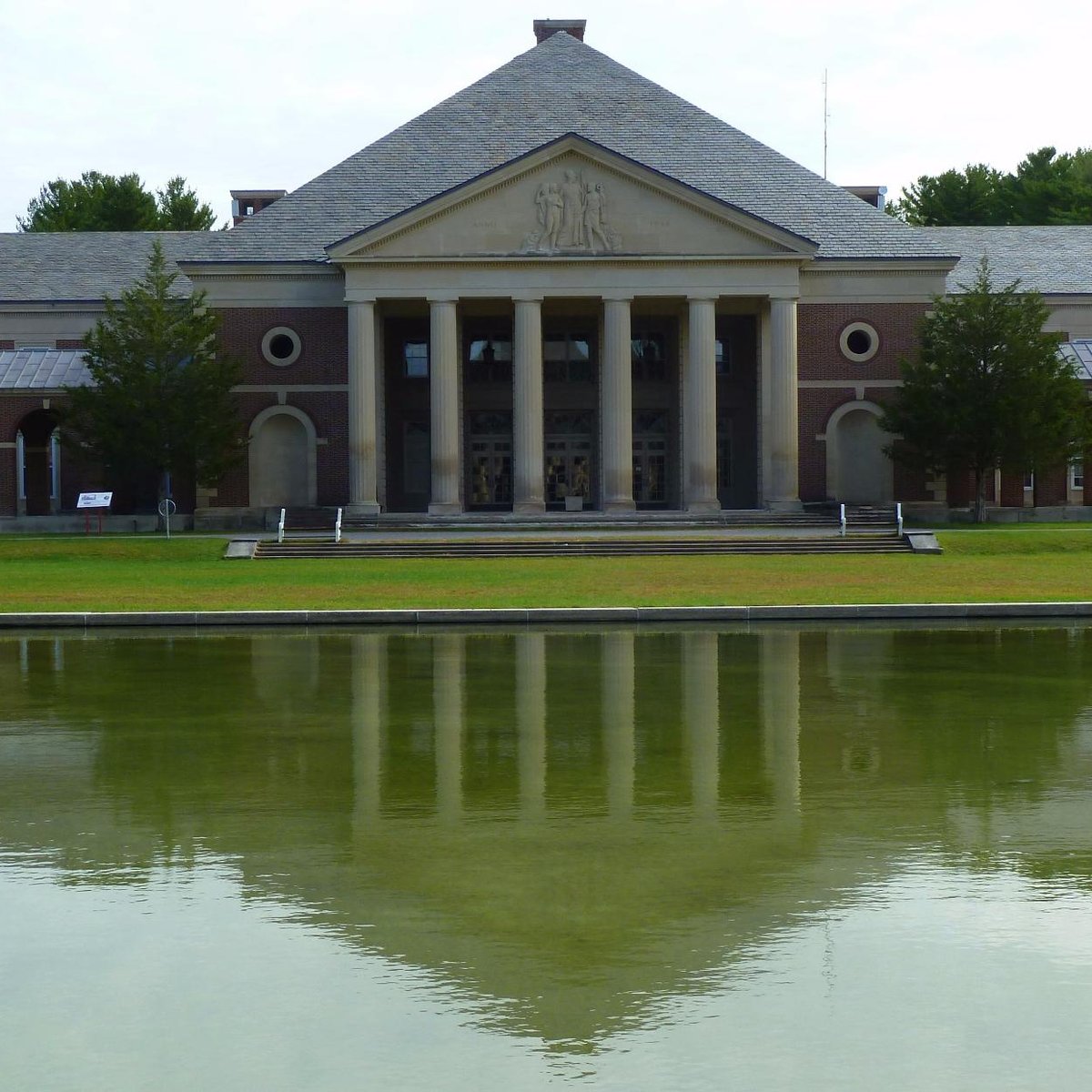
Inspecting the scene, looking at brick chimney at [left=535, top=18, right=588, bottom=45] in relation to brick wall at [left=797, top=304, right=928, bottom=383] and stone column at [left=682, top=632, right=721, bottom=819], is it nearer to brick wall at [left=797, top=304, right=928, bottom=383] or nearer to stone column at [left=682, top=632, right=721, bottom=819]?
brick wall at [left=797, top=304, right=928, bottom=383]

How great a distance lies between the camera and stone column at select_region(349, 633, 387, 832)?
1068 cm

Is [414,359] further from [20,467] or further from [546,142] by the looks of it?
[20,467]

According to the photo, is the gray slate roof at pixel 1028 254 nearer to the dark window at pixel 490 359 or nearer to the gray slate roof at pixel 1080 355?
the gray slate roof at pixel 1080 355

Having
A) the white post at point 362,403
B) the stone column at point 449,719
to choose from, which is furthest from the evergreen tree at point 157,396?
the stone column at point 449,719

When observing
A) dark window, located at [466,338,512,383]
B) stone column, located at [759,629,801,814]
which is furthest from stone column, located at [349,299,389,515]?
stone column, located at [759,629,801,814]

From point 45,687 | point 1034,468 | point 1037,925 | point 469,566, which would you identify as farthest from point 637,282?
point 1037,925

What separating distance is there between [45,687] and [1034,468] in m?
42.2

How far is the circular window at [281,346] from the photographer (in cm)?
5812

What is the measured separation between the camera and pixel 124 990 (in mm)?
6707

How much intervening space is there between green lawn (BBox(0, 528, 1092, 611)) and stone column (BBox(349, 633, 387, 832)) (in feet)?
21.4

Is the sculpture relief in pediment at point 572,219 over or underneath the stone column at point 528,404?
over

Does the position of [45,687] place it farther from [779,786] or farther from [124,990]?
[124,990]

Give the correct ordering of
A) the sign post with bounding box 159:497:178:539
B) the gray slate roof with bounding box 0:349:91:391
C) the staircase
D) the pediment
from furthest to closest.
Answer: the gray slate roof with bounding box 0:349:91:391 < the pediment < the sign post with bounding box 159:497:178:539 < the staircase

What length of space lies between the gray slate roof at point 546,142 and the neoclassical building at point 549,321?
117 millimetres
